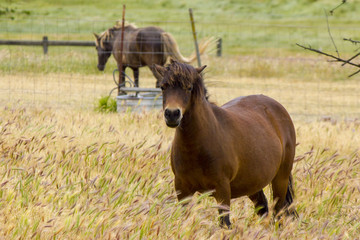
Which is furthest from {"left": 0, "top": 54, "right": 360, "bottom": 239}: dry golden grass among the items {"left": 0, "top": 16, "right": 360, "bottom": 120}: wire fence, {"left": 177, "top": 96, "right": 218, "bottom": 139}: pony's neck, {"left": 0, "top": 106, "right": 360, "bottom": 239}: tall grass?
{"left": 0, "top": 16, "right": 360, "bottom": 120}: wire fence

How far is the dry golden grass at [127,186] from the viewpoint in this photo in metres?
3.65

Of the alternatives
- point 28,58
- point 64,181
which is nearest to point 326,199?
point 64,181

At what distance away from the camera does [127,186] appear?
16.7 ft

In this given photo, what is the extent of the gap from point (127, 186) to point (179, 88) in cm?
118

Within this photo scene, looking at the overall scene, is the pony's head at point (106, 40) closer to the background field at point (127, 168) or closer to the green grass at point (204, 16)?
the background field at point (127, 168)

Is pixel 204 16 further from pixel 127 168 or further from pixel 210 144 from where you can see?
pixel 210 144

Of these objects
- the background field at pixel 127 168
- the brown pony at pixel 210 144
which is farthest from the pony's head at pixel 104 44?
the brown pony at pixel 210 144

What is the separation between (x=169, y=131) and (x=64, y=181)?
329 centimetres

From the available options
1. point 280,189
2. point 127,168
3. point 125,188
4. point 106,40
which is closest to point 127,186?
point 125,188

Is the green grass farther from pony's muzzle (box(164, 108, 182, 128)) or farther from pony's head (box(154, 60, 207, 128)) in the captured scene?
pony's muzzle (box(164, 108, 182, 128))

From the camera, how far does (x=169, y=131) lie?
819 cm

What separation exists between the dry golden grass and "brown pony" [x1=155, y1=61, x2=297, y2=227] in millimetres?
179

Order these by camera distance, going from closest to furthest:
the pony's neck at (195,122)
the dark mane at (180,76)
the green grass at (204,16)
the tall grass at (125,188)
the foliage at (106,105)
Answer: the tall grass at (125,188) < the dark mane at (180,76) < the pony's neck at (195,122) < the foliage at (106,105) < the green grass at (204,16)

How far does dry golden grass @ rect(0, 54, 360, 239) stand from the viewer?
3650 mm
